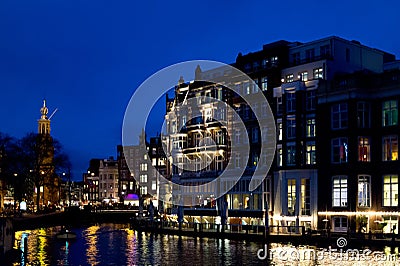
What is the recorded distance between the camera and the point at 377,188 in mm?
72438

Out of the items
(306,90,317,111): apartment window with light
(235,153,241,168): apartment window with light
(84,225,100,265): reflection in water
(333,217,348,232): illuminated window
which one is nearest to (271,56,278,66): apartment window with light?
(306,90,317,111): apartment window with light

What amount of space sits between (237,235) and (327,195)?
40.8 ft

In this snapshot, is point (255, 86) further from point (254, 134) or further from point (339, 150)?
point (339, 150)

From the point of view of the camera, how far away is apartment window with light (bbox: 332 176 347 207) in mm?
74750

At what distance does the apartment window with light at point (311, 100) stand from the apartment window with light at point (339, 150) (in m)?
5.71

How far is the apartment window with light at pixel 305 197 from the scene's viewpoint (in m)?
79.1

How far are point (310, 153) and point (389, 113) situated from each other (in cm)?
1177

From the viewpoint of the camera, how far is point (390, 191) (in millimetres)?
71562

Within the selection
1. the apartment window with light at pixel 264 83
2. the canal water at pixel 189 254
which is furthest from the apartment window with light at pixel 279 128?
the canal water at pixel 189 254

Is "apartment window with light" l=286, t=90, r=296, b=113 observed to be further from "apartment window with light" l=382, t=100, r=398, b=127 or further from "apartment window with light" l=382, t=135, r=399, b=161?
"apartment window with light" l=382, t=135, r=399, b=161

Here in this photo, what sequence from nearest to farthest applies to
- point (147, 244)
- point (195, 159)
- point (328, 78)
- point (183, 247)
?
point (183, 247)
point (147, 244)
point (328, 78)
point (195, 159)

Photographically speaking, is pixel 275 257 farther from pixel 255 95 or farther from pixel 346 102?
pixel 255 95

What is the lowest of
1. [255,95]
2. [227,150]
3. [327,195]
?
[327,195]

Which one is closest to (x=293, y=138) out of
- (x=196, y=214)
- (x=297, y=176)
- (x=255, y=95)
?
(x=297, y=176)
